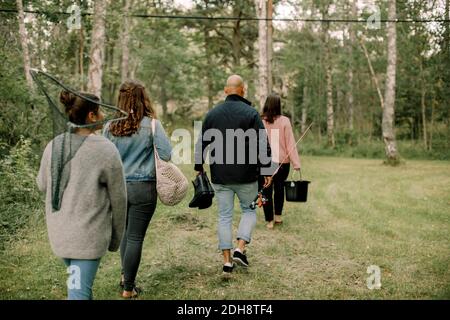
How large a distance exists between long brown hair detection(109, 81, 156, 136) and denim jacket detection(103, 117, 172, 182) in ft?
0.15

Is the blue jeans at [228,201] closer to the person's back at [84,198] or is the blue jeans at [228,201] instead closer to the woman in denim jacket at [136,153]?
the woman in denim jacket at [136,153]

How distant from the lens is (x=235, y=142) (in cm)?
556

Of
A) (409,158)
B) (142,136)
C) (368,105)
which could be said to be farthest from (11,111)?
(368,105)

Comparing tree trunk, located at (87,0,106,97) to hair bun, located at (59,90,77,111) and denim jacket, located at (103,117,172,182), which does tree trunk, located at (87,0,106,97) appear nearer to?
denim jacket, located at (103,117,172,182)

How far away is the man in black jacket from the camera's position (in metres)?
5.59

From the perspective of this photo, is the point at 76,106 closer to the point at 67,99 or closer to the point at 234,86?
the point at 67,99

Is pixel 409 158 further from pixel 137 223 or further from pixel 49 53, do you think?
pixel 137 223

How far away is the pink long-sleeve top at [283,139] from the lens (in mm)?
7809

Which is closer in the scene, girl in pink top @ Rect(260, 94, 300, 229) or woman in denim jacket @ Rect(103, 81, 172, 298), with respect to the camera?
woman in denim jacket @ Rect(103, 81, 172, 298)

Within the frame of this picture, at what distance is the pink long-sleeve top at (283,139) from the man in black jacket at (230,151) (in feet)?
6.66

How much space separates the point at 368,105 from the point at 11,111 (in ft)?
78.6

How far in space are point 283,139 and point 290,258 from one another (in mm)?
2095

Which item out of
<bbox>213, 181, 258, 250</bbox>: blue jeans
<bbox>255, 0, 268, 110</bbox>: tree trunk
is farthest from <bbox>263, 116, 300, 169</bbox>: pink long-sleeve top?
<bbox>255, 0, 268, 110</bbox>: tree trunk

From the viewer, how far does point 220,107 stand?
5727mm
